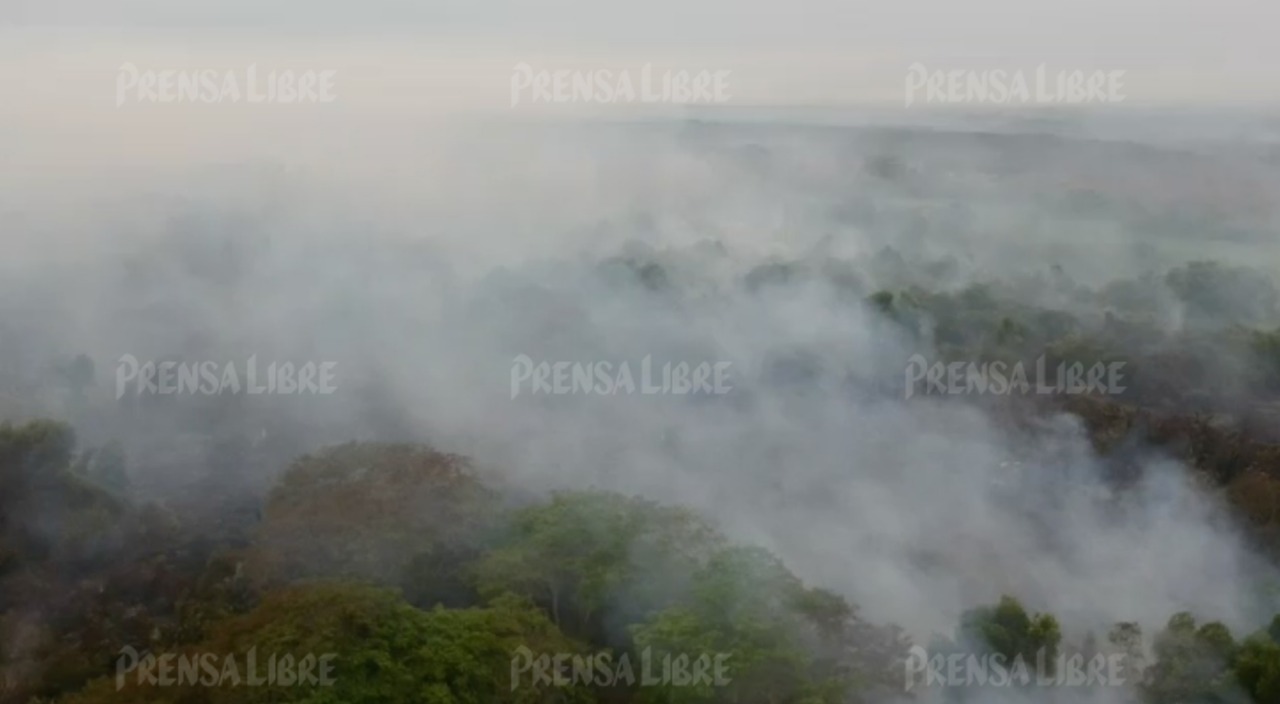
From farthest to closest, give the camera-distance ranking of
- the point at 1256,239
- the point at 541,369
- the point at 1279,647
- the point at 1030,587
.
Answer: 1. the point at 1256,239
2. the point at 541,369
3. the point at 1030,587
4. the point at 1279,647

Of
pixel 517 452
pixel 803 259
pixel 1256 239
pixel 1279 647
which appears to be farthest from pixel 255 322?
pixel 1256 239

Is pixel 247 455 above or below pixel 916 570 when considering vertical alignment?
above

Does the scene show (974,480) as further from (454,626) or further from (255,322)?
(255,322)

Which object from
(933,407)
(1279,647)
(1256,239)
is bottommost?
(1279,647)

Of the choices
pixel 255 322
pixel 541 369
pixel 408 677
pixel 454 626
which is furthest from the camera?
pixel 255 322

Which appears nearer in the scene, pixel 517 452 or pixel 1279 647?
pixel 1279 647

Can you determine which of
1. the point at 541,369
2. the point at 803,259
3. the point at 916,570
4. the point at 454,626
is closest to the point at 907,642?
the point at 916,570

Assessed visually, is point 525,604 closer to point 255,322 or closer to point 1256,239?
point 255,322

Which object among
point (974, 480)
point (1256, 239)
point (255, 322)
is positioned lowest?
point (974, 480)

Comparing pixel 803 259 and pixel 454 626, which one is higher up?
pixel 803 259
